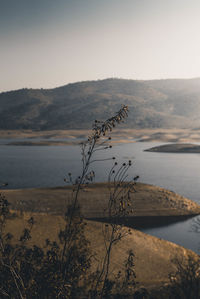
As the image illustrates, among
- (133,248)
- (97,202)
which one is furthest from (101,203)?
(133,248)

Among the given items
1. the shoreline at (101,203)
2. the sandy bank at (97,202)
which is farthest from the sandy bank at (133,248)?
the sandy bank at (97,202)

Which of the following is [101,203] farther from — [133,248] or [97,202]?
[133,248]

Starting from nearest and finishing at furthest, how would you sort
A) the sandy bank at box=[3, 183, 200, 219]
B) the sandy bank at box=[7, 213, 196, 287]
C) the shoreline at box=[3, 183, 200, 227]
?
the sandy bank at box=[7, 213, 196, 287], the shoreline at box=[3, 183, 200, 227], the sandy bank at box=[3, 183, 200, 219]

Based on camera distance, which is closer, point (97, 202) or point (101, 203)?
point (101, 203)

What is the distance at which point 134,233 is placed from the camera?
3098cm

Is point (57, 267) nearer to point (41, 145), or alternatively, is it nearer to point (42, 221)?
point (42, 221)

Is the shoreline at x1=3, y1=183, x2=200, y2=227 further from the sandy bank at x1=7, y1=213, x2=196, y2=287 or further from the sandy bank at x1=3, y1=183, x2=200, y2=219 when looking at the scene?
the sandy bank at x1=7, y1=213, x2=196, y2=287

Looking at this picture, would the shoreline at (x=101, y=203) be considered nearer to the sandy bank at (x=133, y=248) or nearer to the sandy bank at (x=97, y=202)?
the sandy bank at (x=97, y=202)

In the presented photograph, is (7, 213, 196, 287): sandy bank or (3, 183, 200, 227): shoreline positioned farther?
(3, 183, 200, 227): shoreline

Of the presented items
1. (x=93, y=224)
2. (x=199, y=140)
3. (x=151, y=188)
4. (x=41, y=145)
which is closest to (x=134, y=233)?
(x=93, y=224)

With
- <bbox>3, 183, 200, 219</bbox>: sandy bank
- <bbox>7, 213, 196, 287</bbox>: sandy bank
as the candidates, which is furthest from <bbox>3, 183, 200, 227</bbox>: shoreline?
<bbox>7, 213, 196, 287</bbox>: sandy bank

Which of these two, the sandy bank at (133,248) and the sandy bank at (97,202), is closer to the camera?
the sandy bank at (133,248)

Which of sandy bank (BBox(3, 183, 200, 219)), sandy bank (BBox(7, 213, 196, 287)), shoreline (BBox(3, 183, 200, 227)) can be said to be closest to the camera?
sandy bank (BBox(7, 213, 196, 287))

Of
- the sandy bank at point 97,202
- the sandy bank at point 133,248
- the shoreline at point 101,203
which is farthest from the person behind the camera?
the sandy bank at point 97,202
